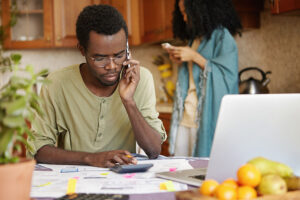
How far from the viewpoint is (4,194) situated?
81 centimetres

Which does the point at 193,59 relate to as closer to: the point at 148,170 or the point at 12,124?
the point at 148,170

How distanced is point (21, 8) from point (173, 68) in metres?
1.58

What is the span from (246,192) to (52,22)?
382 cm

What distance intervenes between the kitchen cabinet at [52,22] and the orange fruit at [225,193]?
11.2 ft

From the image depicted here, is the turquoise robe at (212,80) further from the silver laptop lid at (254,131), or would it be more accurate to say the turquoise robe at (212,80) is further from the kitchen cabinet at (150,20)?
the silver laptop lid at (254,131)

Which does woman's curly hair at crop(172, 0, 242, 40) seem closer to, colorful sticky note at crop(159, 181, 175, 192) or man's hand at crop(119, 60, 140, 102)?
man's hand at crop(119, 60, 140, 102)

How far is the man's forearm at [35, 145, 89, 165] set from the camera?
59.6 inches

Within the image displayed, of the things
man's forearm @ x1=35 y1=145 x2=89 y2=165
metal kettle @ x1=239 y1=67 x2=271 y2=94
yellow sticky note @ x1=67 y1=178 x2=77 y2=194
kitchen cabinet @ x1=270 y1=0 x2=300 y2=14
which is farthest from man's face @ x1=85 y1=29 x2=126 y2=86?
metal kettle @ x1=239 y1=67 x2=271 y2=94

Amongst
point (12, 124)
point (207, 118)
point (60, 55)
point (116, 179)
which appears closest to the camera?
point (12, 124)

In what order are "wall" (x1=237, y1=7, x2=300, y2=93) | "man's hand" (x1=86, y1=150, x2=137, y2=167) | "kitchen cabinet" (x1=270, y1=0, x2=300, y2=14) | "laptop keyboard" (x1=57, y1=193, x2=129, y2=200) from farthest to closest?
1. "wall" (x1=237, y1=7, x2=300, y2=93)
2. "kitchen cabinet" (x1=270, y1=0, x2=300, y2=14)
3. "man's hand" (x1=86, y1=150, x2=137, y2=167)
4. "laptop keyboard" (x1=57, y1=193, x2=129, y2=200)

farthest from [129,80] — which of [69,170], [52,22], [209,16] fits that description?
[52,22]

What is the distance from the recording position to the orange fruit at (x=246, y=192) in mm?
785

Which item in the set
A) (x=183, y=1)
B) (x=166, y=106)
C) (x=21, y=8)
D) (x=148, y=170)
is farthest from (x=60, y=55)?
(x=148, y=170)

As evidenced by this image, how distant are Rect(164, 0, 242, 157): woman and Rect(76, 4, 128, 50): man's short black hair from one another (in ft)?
3.40
